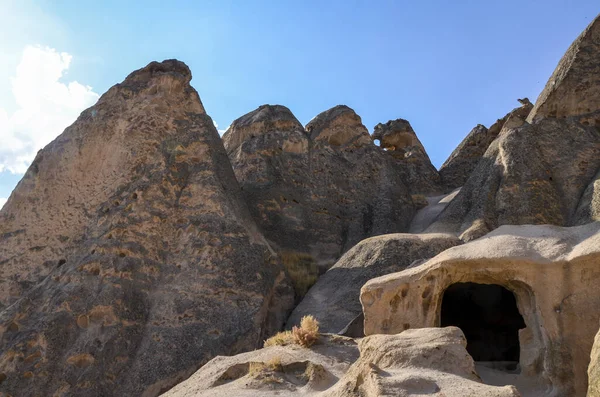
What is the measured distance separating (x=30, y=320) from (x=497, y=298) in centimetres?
938

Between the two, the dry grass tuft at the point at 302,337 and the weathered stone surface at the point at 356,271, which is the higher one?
the weathered stone surface at the point at 356,271

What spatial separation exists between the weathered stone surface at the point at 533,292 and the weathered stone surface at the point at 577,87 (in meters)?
9.09

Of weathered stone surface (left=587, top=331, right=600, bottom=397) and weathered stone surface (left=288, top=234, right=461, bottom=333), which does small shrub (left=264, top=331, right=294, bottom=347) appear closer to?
weathered stone surface (left=288, top=234, right=461, bottom=333)

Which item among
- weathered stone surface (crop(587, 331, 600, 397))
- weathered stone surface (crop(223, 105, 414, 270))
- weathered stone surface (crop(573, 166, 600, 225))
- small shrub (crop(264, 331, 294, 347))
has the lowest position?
weathered stone surface (crop(587, 331, 600, 397))

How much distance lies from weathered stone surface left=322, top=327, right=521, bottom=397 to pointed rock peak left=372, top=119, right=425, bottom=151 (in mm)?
21520

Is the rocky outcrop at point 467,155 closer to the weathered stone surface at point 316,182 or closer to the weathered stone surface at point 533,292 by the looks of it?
the weathered stone surface at point 316,182

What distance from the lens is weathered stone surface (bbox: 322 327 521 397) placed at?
21.3ft

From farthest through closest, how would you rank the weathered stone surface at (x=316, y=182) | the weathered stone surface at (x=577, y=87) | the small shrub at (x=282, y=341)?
the weathered stone surface at (x=316, y=182), the weathered stone surface at (x=577, y=87), the small shrub at (x=282, y=341)

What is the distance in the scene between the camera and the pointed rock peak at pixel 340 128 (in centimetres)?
2392

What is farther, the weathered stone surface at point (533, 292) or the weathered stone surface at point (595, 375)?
the weathered stone surface at point (533, 292)

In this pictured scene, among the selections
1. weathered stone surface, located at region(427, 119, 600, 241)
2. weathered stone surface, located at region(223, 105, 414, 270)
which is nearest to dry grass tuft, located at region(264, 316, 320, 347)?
weathered stone surface, located at region(427, 119, 600, 241)

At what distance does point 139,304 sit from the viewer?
41.9 feet

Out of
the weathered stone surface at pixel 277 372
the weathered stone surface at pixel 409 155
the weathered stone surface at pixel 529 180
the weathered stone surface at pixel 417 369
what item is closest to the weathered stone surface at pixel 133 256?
the weathered stone surface at pixel 277 372

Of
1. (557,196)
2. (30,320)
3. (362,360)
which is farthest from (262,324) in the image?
(557,196)
